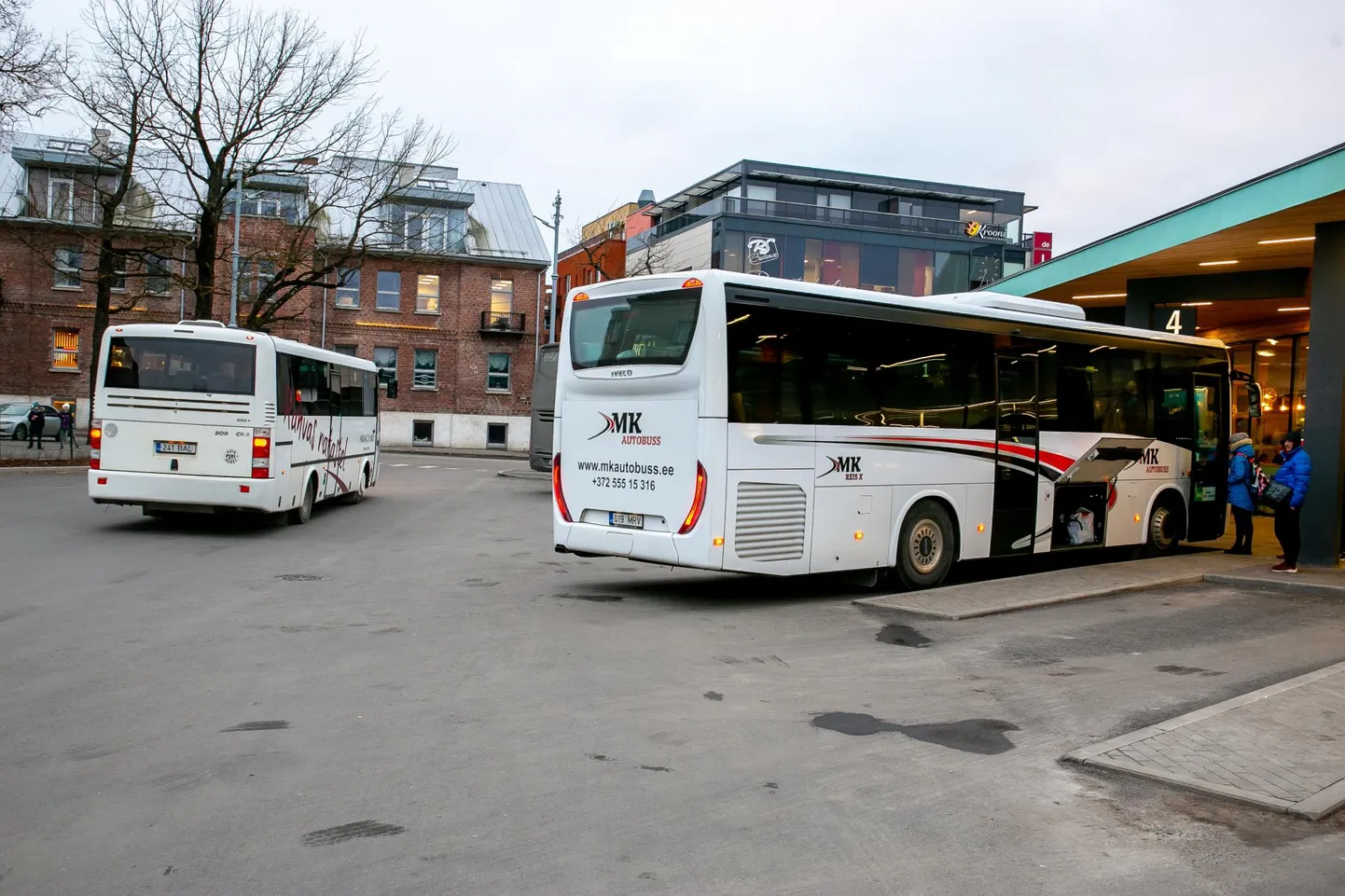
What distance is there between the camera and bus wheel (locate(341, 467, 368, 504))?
895 inches

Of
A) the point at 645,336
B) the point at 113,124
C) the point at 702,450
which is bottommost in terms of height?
the point at 702,450

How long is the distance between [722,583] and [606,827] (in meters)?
8.48

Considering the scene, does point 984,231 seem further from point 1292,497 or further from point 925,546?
point 925,546

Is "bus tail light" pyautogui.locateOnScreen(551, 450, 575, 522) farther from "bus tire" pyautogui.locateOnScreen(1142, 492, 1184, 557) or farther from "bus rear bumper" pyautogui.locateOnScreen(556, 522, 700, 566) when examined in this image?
"bus tire" pyautogui.locateOnScreen(1142, 492, 1184, 557)

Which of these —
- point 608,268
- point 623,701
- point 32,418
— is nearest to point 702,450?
point 623,701

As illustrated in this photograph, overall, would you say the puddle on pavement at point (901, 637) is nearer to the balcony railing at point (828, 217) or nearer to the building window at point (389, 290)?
the building window at point (389, 290)

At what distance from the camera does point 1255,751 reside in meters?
6.10

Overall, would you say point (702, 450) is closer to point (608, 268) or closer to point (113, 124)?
point (113, 124)

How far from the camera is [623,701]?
7207 mm

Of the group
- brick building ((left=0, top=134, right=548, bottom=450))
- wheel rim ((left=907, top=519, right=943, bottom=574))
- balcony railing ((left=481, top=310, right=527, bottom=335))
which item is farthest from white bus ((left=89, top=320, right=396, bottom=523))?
balcony railing ((left=481, top=310, right=527, bottom=335))

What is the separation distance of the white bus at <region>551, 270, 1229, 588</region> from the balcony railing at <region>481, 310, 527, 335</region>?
133 ft

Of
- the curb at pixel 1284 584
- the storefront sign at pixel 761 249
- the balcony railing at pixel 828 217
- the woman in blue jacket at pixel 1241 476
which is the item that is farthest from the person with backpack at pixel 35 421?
the curb at pixel 1284 584

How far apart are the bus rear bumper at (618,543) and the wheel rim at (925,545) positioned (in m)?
3.04

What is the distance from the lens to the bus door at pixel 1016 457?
A: 13297 mm
